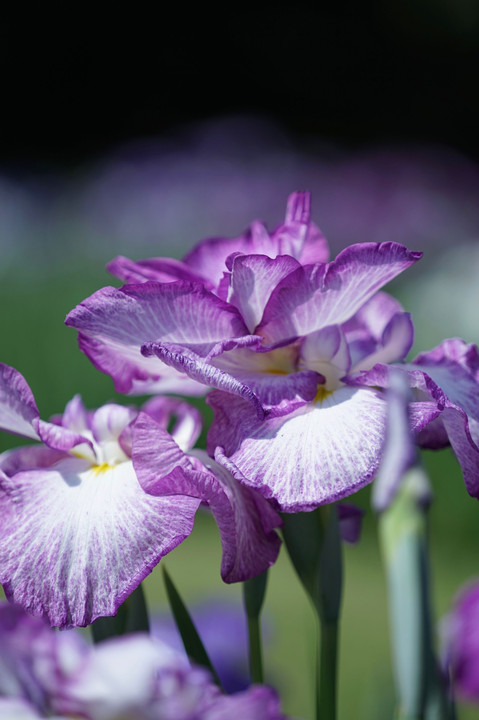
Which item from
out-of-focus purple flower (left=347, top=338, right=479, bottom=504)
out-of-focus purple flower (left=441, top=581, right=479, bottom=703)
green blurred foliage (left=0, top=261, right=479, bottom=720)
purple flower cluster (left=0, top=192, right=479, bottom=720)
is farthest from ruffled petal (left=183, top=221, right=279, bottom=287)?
green blurred foliage (left=0, top=261, right=479, bottom=720)

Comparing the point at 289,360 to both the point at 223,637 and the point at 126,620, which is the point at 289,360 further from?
the point at 223,637

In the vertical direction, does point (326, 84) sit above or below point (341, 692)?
above

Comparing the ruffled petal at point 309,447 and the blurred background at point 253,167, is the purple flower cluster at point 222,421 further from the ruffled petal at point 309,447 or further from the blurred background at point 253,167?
the blurred background at point 253,167

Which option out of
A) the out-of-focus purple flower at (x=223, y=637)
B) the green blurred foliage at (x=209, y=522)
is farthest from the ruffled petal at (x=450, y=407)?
the green blurred foliage at (x=209, y=522)

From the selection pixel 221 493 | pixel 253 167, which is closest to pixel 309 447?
pixel 221 493

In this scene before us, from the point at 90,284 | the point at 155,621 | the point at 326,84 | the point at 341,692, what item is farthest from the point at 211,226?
the point at 326,84

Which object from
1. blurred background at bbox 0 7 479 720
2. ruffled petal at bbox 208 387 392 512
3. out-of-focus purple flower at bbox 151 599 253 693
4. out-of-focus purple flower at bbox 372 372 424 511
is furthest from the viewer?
blurred background at bbox 0 7 479 720

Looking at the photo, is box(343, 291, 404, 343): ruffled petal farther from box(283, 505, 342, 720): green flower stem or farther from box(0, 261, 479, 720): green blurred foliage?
box(0, 261, 479, 720): green blurred foliage

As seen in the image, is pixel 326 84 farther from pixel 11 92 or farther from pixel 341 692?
pixel 341 692
